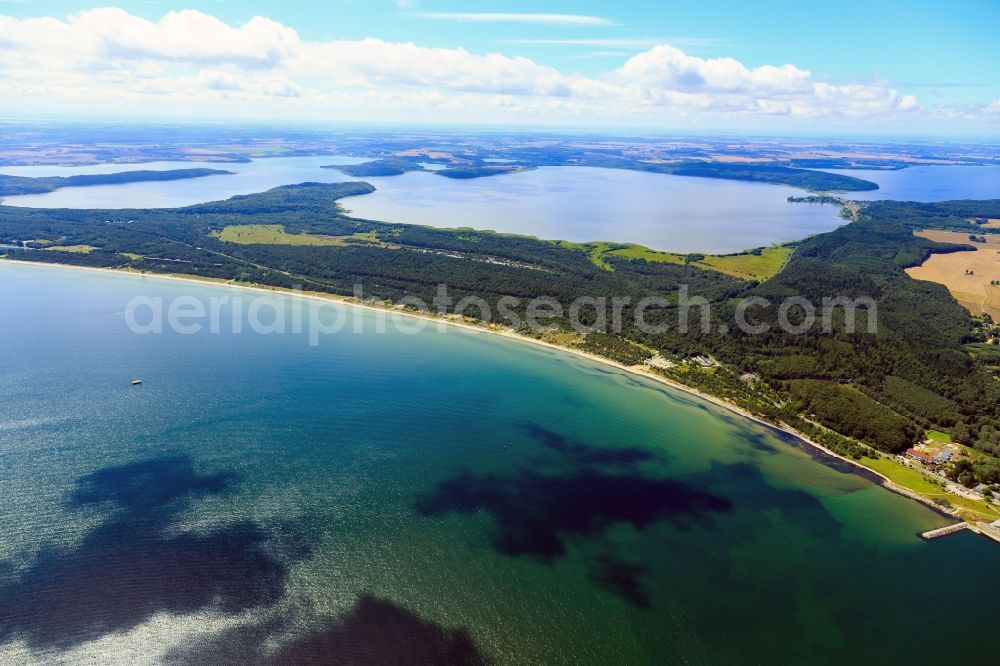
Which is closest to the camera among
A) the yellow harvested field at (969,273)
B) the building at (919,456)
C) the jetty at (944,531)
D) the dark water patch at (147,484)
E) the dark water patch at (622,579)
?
the dark water patch at (622,579)

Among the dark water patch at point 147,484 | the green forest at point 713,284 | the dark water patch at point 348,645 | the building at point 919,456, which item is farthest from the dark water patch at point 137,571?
the building at point 919,456

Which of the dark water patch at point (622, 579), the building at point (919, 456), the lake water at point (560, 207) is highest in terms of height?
the lake water at point (560, 207)

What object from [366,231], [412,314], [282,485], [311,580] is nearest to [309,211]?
[366,231]

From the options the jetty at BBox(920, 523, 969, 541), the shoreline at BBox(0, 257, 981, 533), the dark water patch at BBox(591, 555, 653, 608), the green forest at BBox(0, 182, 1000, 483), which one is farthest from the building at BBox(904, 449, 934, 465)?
the dark water patch at BBox(591, 555, 653, 608)

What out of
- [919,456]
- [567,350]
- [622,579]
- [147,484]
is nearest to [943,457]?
[919,456]

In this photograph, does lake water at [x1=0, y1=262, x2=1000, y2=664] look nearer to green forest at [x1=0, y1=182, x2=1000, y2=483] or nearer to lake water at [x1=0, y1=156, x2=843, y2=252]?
green forest at [x1=0, y1=182, x2=1000, y2=483]

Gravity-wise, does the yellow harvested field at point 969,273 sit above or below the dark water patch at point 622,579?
above

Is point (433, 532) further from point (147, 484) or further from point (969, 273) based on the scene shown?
point (969, 273)

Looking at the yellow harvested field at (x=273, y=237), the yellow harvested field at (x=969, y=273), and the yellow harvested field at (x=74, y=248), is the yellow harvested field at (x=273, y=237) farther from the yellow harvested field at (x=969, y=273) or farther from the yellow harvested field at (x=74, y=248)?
the yellow harvested field at (x=969, y=273)

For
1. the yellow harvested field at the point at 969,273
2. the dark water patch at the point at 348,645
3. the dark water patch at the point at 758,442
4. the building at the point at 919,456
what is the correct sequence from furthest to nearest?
the yellow harvested field at the point at 969,273
the dark water patch at the point at 758,442
the building at the point at 919,456
the dark water patch at the point at 348,645
